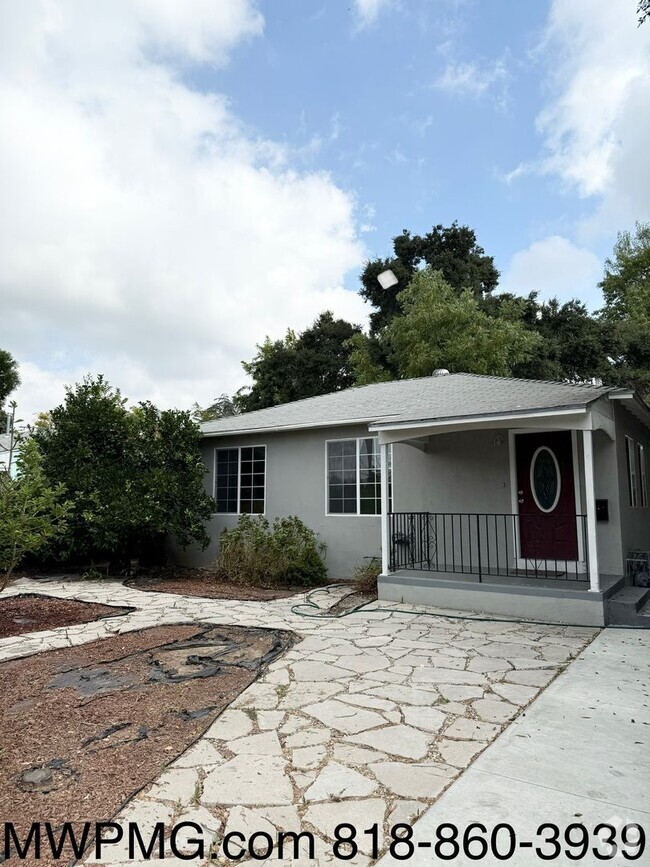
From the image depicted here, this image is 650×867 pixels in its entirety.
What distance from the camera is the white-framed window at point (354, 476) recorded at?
9.36 meters

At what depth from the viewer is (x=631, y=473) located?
326 inches

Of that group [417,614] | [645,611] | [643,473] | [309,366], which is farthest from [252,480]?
[309,366]

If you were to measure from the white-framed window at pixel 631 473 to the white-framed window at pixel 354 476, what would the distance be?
143 inches

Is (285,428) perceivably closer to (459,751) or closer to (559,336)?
(459,751)

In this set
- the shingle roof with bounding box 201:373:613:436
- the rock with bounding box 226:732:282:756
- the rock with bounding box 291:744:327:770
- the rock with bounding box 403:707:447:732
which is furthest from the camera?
the shingle roof with bounding box 201:373:613:436

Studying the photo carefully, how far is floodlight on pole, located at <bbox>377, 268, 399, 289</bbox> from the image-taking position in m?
25.6

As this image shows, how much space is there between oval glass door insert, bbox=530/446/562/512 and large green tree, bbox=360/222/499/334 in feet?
58.7

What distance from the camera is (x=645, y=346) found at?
23.5 meters

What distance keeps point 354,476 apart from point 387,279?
18.2 metres

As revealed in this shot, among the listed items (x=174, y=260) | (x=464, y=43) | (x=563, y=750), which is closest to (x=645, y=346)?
(x=464, y=43)

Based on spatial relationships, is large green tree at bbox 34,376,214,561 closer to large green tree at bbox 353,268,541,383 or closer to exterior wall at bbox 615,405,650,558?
exterior wall at bbox 615,405,650,558

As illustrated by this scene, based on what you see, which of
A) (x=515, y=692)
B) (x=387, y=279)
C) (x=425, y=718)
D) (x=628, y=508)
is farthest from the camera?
(x=387, y=279)

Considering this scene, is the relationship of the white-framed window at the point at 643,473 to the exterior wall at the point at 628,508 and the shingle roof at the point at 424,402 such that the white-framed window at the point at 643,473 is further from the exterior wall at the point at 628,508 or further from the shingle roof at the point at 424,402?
the shingle roof at the point at 424,402

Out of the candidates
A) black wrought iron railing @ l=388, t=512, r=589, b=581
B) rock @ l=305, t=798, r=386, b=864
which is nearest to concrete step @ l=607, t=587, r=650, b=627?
black wrought iron railing @ l=388, t=512, r=589, b=581
